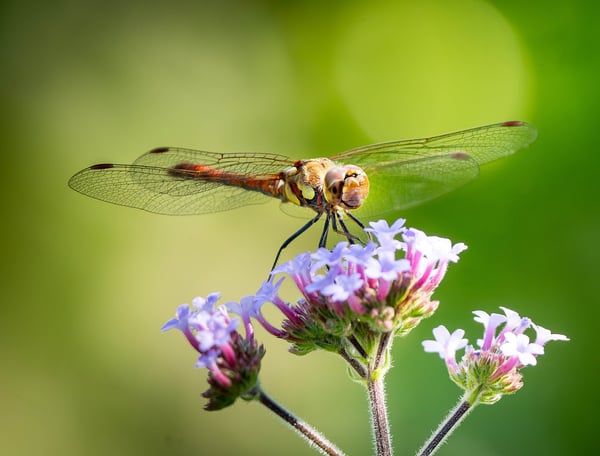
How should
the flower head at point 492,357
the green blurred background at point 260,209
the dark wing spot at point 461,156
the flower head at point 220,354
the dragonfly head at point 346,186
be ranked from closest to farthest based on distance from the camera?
the flower head at point 220,354 < the flower head at point 492,357 < the dragonfly head at point 346,186 < the dark wing spot at point 461,156 < the green blurred background at point 260,209

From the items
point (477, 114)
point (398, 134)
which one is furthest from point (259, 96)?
point (477, 114)

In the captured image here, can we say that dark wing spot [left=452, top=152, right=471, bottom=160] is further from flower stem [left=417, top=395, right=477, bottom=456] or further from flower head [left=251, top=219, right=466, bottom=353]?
flower stem [left=417, top=395, right=477, bottom=456]

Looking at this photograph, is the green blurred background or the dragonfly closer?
the dragonfly

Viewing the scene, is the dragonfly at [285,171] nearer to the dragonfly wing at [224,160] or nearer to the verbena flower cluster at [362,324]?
the dragonfly wing at [224,160]

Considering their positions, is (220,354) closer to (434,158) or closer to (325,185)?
(325,185)

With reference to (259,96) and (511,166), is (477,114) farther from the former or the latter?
(259,96)

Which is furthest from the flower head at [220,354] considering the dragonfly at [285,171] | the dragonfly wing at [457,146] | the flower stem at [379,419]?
the dragonfly wing at [457,146]

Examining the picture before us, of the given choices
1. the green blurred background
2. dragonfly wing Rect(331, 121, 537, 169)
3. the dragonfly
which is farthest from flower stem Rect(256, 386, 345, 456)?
the green blurred background
